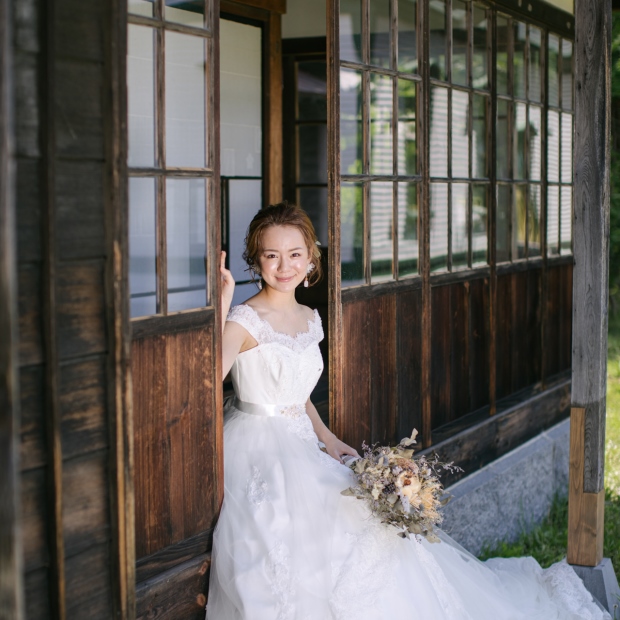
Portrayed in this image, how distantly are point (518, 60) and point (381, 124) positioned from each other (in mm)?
1899

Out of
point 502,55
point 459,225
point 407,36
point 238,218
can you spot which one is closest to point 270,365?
point 407,36

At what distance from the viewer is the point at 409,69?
14.4 ft

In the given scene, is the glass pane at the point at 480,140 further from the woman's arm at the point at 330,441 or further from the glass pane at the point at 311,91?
the woman's arm at the point at 330,441

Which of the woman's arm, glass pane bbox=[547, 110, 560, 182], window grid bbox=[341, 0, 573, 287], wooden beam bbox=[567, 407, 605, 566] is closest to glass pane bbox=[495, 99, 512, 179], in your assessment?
window grid bbox=[341, 0, 573, 287]

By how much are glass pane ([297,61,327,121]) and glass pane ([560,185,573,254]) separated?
170 cm

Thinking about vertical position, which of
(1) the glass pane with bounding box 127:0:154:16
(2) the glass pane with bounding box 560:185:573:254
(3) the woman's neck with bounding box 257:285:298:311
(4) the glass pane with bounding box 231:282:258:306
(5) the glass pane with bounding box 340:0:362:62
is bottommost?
(4) the glass pane with bounding box 231:282:258:306

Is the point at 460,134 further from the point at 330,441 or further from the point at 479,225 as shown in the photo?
the point at 330,441

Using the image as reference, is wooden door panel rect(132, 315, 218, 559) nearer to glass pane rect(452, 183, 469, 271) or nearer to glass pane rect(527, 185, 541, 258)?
glass pane rect(452, 183, 469, 271)

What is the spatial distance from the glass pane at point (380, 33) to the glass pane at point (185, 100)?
1.23 meters

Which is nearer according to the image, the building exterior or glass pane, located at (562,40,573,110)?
the building exterior

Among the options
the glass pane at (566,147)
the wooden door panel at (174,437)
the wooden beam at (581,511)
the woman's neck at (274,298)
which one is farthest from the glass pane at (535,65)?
the wooden door panel at (174,437)

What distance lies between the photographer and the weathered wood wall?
2.26 meters

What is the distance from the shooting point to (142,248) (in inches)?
110

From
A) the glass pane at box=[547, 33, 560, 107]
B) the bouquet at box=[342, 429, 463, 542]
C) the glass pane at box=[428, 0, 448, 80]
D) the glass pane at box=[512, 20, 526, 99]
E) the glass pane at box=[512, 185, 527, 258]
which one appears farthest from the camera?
the glass pane at box=[547, 33, 560, 107]
